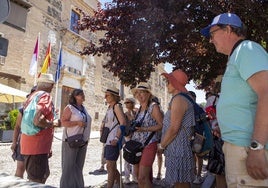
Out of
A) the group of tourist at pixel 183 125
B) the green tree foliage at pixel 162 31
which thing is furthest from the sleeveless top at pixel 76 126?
the green tree foliage at pixel 162 31

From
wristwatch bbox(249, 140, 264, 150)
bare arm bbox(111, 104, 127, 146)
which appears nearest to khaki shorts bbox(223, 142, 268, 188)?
wristwatch bbox(249, 140, 264, 150)

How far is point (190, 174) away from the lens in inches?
122

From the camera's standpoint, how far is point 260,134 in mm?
1639

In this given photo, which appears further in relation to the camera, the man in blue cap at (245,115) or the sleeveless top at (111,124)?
the sleeveless top at (111,124)

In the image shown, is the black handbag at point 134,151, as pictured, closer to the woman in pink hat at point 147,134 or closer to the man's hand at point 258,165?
the woman in pink hat at point 147,134

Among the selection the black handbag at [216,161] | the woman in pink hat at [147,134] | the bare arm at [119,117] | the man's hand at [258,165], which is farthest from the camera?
the bare arm at [119,117]

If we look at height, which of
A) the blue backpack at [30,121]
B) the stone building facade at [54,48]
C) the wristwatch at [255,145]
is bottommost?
the wristwatch at [255,145]

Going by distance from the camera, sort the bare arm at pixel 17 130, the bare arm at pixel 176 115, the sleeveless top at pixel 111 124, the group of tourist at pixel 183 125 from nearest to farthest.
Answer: the group of tourist at pixel 183 125 → the bare arm at pixel 176 115 → the bare arm at pixel 17 130 → the sleeveless top at pixel 111 124

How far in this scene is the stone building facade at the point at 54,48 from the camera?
14.8 metres

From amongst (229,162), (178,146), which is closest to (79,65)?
(178,146)

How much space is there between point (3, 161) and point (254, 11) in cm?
725

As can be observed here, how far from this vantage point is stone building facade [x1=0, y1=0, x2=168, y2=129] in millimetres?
14844

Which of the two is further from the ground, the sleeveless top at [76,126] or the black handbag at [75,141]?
the sleeveless top at [76,126]

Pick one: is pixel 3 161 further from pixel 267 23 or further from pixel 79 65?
pixel 79 65
